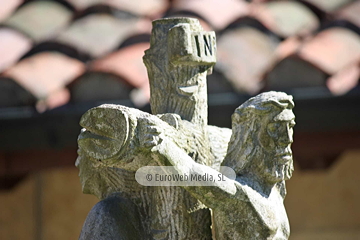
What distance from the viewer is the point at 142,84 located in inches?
126

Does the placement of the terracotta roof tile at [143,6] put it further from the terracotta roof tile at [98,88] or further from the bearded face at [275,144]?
the bearded face at [275,144]

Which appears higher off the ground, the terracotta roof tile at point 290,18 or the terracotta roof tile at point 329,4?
the terracotta roof tile at point 329,4

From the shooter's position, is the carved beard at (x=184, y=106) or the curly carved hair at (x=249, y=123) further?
the carved beard at (x=184, y=106)

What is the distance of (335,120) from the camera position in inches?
126

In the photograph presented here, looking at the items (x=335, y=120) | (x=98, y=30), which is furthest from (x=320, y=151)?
(x=98, y=30)

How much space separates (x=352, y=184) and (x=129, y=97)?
4.54 feet

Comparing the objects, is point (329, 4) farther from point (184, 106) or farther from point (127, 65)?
point (184, 106)

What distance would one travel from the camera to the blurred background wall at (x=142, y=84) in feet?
10.4

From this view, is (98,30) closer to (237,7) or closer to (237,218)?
(237,7)

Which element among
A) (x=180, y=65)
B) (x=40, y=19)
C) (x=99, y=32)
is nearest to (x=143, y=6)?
(x=99, y=32)

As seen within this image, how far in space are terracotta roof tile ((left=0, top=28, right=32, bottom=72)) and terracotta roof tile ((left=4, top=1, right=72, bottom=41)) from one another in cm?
5

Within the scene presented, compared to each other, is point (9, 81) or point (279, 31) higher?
point (279, 31)

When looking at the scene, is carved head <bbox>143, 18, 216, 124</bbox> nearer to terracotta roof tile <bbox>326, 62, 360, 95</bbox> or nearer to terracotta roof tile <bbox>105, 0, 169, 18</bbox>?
terracotta roof tile <bbox>326, 62, 360, 95</bbox>

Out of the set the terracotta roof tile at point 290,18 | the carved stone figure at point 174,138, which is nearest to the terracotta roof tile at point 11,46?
the terracotta roof tile at point 290,18
